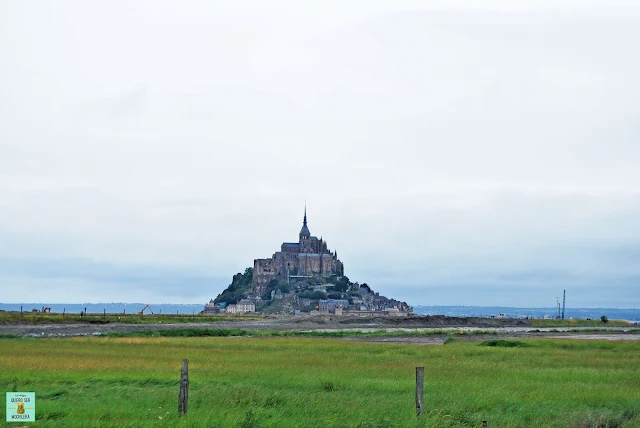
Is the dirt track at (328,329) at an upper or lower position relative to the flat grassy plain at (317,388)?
lower

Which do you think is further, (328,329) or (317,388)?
(328,329)

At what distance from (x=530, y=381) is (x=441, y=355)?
13.5 m

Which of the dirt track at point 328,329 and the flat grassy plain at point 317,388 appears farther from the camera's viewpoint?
the dirt track at point 328,329

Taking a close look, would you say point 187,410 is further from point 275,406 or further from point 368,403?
point 368,403

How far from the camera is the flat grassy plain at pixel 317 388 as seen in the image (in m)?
19.4

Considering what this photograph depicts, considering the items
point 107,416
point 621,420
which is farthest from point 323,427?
point 621,420

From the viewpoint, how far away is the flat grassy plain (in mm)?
19438

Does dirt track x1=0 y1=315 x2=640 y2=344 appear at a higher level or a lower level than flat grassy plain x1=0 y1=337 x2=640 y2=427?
lower

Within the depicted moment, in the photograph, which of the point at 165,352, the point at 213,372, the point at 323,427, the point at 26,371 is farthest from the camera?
the point at 165,352

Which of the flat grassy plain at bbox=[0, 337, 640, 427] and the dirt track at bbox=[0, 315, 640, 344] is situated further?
A: the dirt track at bbox=[0, 315, 640, 344]

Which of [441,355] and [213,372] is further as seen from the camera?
[441,355]

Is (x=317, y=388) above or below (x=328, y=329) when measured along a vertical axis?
above

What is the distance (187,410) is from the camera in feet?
62.5

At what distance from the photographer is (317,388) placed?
26109 millimetres
